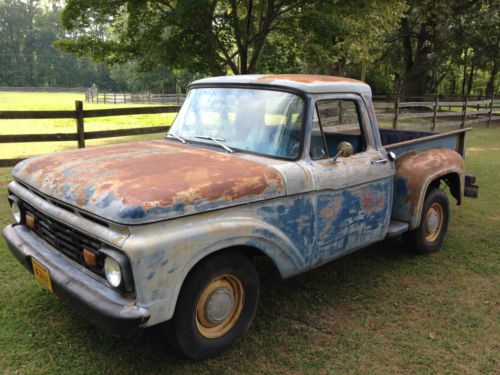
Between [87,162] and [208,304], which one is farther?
[87,162]

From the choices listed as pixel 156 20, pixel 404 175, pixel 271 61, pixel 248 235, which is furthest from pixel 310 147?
pixel 271 61

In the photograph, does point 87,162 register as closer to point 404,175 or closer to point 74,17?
point 404,175

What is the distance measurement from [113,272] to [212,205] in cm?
68

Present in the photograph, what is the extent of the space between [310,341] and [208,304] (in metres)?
0.88

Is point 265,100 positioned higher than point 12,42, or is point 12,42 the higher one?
point 12,42

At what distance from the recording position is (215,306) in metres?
2.93

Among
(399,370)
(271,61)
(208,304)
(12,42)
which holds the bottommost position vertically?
(399,370)

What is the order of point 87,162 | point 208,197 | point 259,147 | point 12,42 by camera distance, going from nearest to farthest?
point 208,197 → point 87,162 → point 259,147 → point 12,42

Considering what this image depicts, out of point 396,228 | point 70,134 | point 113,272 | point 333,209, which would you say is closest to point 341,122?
point 333,209

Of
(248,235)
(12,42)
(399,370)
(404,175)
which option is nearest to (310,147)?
(248,235)

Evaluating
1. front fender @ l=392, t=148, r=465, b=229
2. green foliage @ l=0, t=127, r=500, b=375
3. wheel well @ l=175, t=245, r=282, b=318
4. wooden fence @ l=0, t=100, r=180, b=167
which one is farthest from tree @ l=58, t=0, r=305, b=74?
wheel well @ l=175, t=245, r=282, b=318

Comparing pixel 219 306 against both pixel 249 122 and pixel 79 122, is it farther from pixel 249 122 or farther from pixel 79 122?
pixel 79 122

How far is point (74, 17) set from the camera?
1011 cm

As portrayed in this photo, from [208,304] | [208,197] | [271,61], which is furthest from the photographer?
[271,61]
